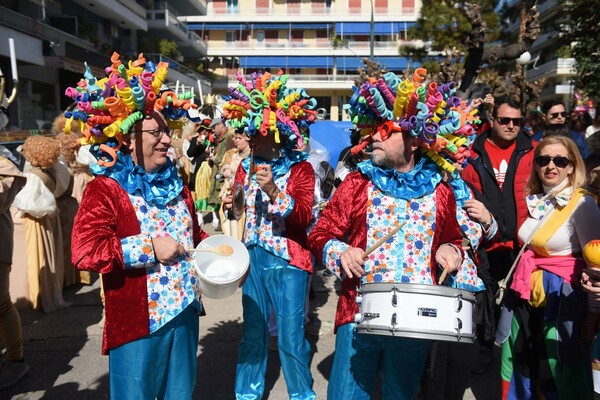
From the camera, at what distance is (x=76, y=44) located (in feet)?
74.0

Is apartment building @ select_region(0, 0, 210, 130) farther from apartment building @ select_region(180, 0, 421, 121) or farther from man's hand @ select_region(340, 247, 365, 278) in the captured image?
apartment building @ select_region(180, 0, 421, 121)

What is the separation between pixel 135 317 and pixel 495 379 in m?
2.97

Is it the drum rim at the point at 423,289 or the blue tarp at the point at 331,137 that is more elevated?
the blue tarp at the point at 331,137

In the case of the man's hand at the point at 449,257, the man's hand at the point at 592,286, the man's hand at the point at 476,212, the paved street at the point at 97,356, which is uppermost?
the man's hand at the point at 476,212

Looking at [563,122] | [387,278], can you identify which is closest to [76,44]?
[563,122]

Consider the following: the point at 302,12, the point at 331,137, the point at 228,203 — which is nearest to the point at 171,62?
the point at 302,12

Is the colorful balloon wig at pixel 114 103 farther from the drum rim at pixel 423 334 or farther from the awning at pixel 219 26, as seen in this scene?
the awning at pixel 219 26

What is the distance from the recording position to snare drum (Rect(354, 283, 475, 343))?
244 cm

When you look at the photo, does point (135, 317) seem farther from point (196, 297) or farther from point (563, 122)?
point (563, 122)

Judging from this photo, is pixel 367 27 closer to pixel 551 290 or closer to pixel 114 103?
pixel 551 290

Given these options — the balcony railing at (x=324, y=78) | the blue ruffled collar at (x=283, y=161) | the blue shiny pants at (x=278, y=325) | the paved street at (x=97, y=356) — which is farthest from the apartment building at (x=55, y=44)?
the balcony railing at (x=324, y=78)

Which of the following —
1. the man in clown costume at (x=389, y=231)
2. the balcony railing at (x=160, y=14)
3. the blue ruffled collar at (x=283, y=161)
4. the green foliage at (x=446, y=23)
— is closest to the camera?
the man in clown costume at (x=389, y=231)

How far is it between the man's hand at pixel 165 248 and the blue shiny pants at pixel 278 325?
44.9 inches

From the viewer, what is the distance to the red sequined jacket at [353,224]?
9.59ft
